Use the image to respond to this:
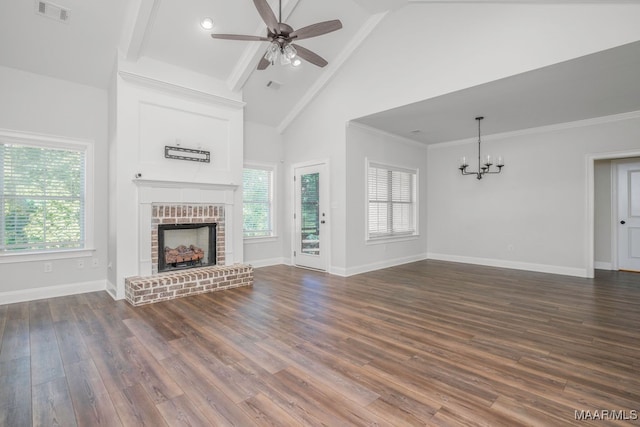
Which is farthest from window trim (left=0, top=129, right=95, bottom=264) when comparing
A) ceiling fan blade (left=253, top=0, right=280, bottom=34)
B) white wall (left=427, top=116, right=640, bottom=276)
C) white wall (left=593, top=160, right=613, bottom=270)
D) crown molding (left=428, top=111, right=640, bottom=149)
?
white wall (left=593, top=160, right=613, bottom=270)

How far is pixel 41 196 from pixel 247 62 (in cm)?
351

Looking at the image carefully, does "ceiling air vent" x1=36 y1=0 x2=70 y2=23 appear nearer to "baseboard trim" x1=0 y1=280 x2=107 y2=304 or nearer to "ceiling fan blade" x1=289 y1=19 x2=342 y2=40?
"ceiling fan blade" x1=289 y1=19 x2=342 y2=40

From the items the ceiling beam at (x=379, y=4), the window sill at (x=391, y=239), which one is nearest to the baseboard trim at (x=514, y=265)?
the window sill at (x=391, y=239)

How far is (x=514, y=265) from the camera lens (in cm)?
626

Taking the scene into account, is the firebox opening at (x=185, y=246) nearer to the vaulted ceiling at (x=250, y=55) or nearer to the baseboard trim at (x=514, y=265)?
the vaulted ceiling at (x=250, y=55)

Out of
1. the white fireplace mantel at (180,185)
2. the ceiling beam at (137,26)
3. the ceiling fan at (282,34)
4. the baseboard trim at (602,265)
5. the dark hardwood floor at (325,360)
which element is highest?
the ceiling beam at (137,26)

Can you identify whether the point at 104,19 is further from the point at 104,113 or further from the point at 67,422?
the point at 67,422

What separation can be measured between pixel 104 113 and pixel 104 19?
4.69 ft

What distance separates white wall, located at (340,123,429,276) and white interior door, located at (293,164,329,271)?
0.53 meters

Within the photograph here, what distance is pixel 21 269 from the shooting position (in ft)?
13.5

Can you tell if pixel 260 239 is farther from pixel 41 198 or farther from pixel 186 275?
pixel 41 198

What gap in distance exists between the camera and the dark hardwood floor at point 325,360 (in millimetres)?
1852

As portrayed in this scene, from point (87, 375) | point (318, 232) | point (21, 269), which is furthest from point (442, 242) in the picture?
point (21, 269)

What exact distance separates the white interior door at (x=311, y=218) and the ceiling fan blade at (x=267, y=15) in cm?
313
